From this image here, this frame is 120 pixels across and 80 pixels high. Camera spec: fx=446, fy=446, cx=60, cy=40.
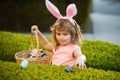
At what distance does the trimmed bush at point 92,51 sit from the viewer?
641 centimetres

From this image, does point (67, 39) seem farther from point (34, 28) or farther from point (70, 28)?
point (34, 28)

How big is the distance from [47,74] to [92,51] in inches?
77.6

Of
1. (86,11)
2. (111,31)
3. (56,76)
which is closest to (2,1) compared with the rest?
(86,11)

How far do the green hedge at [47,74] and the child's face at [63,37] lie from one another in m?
0.47

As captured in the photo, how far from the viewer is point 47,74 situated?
496cm

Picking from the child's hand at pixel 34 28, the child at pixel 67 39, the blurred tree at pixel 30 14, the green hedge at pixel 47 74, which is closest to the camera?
the green hedge at pixel 47 74

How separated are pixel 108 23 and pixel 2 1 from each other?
9.94ft

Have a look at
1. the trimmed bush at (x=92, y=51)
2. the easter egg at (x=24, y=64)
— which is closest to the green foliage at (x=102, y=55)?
the trimmed bush at (x=92, y=51)

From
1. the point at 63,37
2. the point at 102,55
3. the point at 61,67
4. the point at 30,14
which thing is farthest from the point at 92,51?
the point at 30,14

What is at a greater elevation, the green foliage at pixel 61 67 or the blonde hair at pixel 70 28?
the blonde hair at pixel 70 28

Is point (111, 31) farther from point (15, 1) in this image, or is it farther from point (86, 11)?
point (15, 1)

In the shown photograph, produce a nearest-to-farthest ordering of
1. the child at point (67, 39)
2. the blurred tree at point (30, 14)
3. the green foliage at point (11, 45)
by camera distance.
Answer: the child at point (67, 39) < the green foliage at point (11, 45) < the blurred tree at point (30, 14)

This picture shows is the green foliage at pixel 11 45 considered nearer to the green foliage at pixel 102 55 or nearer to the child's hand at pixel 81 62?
the green foliage at pixel 102 55

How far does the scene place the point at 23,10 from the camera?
12273 mm
